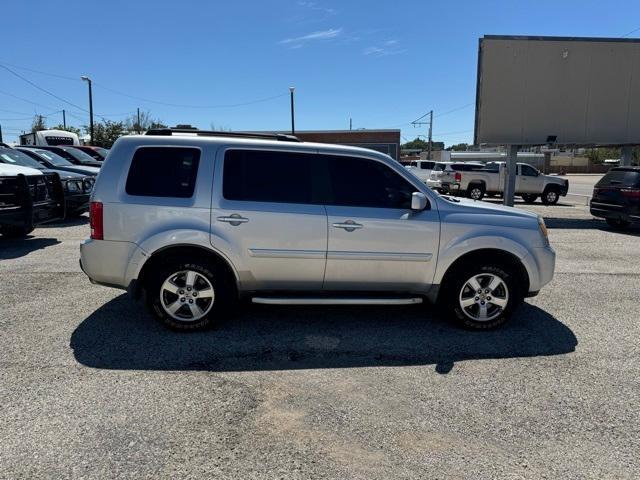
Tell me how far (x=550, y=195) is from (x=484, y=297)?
19278 mm

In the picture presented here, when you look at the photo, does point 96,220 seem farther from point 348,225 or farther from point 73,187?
point 73,187

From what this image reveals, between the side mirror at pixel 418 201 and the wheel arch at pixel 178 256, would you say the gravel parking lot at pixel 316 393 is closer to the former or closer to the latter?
the wheel arch at pixel 178 256

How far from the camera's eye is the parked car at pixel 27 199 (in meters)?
8.05

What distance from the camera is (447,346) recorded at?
454 cm

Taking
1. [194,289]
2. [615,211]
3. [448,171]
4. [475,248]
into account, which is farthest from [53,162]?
[448,171]

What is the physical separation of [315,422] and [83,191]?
10723mm

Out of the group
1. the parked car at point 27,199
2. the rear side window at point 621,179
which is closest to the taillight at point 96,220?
the parked car at point 27,199

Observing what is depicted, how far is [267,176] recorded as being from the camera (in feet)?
15.5

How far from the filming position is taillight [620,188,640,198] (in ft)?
Answer: 39.2

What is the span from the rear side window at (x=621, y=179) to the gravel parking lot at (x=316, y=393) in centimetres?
770

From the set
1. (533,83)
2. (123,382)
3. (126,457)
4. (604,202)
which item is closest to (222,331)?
(123,382)

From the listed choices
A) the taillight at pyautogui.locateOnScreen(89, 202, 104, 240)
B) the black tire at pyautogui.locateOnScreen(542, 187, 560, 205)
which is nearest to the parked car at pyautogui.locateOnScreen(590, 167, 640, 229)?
the black tire at pyautogui.locateOnScreen(542, 187, 560, 205)

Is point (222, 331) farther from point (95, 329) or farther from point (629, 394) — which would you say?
point (629, 394)

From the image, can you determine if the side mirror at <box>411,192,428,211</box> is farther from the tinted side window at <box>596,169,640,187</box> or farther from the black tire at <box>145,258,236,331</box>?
the tinted side window at <box>596,169,640,187</box>
